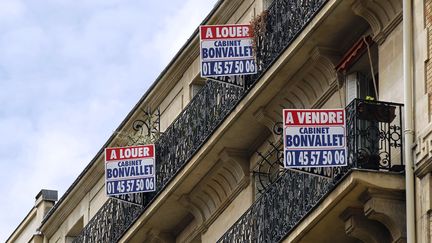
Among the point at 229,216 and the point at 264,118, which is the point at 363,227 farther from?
the point at 229,216

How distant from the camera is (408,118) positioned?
91.9ft

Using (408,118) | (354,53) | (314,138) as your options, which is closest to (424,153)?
(408,118)

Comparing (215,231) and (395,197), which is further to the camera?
(215,231)

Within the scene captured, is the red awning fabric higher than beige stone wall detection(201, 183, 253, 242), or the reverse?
the red awning fabric

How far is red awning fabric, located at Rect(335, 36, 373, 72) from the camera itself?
30.2 metres

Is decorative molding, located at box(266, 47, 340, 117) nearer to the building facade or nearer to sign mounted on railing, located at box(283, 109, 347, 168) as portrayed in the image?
the building facade

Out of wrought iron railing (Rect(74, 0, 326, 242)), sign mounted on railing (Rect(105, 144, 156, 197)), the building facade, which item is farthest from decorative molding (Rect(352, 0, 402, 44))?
sign mounted on railing (Rect(105, 144, 156, 197))

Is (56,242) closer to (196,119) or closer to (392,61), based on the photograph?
(196,119)

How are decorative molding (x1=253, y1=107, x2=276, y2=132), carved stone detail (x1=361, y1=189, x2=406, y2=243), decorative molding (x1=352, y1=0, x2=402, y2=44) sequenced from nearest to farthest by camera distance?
1. carved stone detail (x1=361, y1=189, x2=406, y2=243)
2. decorative molding (x1=352, y1=0, x2=402, y2=44)
3. decorative molding (x1=253, y1=107, x2=276, y2=132)

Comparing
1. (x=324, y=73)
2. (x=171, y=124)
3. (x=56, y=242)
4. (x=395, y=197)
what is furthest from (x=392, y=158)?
(x=56, y=242)

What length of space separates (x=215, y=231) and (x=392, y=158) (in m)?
7.29

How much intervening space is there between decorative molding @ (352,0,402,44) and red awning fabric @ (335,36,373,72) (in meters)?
0.32

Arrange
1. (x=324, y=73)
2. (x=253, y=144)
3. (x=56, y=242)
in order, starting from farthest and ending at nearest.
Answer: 1. (x=56, y=242)
2. (x=253, y=144)
3. (x=324, y=73)

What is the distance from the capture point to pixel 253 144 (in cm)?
3412
